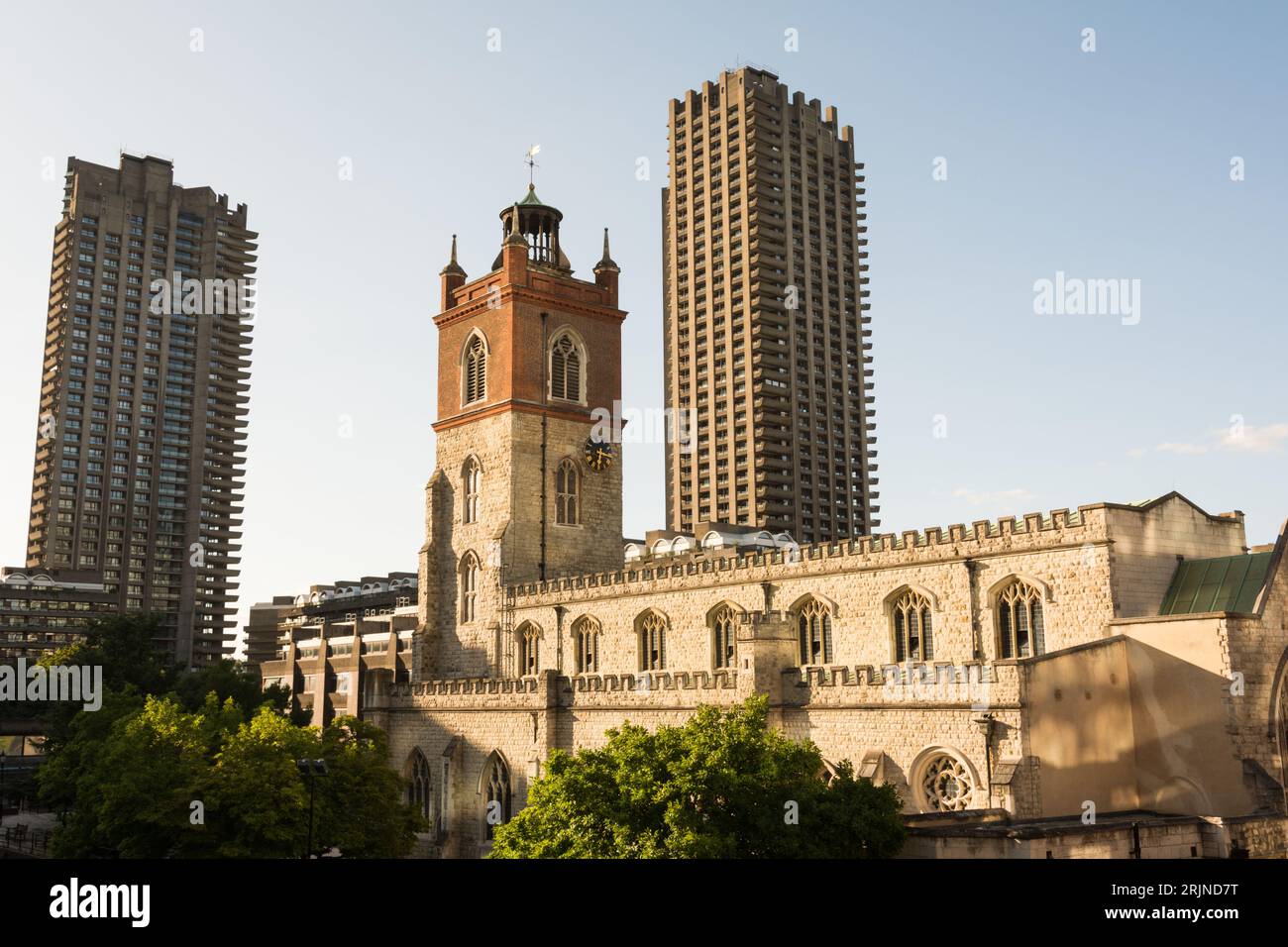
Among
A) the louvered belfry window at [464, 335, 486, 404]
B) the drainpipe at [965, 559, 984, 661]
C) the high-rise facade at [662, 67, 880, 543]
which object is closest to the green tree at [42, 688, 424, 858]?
the drainpipe at [965, 559, 984, 661]

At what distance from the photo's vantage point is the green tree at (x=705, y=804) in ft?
101

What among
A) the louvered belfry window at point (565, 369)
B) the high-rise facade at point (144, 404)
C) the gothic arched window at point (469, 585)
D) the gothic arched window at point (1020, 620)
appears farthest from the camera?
the high-rise facade at point (144, 404)

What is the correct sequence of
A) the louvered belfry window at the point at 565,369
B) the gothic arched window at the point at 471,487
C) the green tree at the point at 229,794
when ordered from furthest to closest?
the louvered belfry window at the point at 565,369 → the gothic arched window at the point at 471,487 → the green tree at the point at 229,794

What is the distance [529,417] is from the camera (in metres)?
67.9

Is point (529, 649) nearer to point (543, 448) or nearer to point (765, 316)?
point (543, 448)

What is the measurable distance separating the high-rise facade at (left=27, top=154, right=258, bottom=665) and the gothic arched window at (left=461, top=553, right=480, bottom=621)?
9700 centimetres

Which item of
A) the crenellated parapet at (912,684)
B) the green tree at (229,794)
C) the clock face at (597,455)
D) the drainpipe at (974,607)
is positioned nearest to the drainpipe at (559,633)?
the clock face at (597,455)

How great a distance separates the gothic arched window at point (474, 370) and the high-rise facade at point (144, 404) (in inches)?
3776

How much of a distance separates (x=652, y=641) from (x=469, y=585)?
14.9 m

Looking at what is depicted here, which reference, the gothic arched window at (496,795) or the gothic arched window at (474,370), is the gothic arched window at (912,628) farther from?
the gothic arched window at (474,370)

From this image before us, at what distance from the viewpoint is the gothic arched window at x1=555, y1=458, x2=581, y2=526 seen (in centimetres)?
6856

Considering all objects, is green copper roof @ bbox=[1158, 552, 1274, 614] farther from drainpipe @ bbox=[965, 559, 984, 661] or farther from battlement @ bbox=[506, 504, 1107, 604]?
drainpipe @ bbox=[965, 559, 984, 661]

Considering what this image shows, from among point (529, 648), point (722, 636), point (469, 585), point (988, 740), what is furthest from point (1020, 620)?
point (469, 585)
